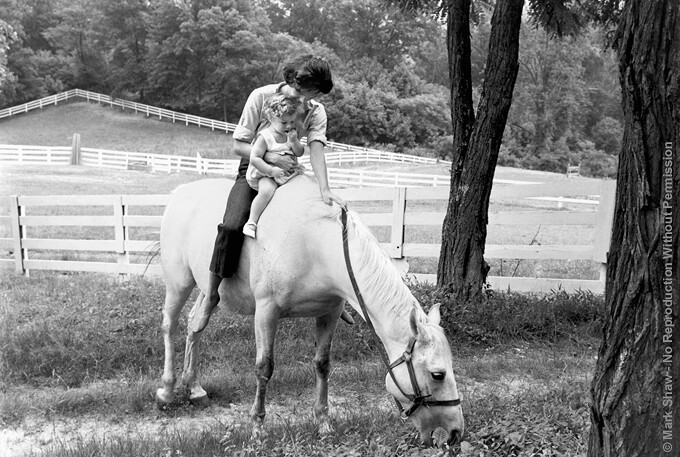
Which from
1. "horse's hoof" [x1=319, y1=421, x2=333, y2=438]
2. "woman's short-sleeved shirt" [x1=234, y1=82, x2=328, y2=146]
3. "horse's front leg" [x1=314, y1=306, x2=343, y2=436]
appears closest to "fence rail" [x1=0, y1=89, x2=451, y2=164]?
"woman's short-sleeved shirt" [x1=234, y1=82, x2=328, y2=146]

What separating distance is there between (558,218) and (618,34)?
20.7 ft

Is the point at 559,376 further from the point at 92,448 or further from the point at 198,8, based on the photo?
the point at 198,8

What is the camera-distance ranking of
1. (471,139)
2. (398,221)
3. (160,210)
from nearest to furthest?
(471,139)
(398,221)
(160,210)

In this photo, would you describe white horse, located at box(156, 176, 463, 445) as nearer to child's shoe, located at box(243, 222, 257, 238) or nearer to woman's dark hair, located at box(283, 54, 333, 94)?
child's shoe, located at box(243, 222, 257, 238)

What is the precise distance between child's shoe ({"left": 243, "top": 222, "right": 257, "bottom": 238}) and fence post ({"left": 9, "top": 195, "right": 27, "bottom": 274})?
747 cm

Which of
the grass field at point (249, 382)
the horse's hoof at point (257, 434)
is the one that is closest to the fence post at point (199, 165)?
the grass field at point (249, 382)

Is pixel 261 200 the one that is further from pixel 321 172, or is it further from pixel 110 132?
pixel 110 132

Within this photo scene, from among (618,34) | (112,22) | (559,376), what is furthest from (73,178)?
(618,34)

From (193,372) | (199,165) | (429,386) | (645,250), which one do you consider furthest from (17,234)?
(645,250)

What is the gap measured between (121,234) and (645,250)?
8893 mm

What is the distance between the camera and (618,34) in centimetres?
221

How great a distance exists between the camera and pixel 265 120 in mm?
3955

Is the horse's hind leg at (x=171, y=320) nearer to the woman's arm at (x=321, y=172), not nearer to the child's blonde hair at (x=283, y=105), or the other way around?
the woman's arm at (x=321, y=172)

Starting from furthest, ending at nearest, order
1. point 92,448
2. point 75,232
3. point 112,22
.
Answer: point 75,232, point 112,22, point 92,448
